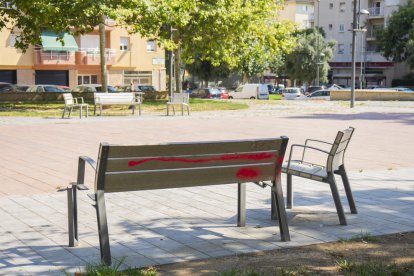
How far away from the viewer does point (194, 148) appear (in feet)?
16.7

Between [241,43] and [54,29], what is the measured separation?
30.9 ft

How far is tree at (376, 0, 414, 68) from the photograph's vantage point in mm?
63219

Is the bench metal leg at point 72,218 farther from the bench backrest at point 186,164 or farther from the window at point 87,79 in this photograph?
the window at point 87,79

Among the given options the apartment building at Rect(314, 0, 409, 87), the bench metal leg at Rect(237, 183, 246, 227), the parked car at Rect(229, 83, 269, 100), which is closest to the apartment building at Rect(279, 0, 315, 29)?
the apartment building at Rect(314, 0, 409, 87)

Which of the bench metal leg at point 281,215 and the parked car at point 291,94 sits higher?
the bench metal leg at point 281,215

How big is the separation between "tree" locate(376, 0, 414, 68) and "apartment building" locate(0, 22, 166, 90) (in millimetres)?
22629

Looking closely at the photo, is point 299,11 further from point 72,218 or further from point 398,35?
point 72,218

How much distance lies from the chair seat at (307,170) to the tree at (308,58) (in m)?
64.5

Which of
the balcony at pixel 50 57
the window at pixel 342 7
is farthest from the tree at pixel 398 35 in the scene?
the balcony at pixel 50 57

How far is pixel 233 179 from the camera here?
5.47 m

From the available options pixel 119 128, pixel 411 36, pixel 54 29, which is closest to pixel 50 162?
pixel 119 128

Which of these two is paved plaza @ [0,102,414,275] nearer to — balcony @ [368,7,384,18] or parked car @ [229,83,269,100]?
parked car @ [229,83,269,100]

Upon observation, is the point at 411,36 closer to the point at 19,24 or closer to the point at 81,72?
the point at 81,72

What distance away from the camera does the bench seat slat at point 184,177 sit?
495 cm
